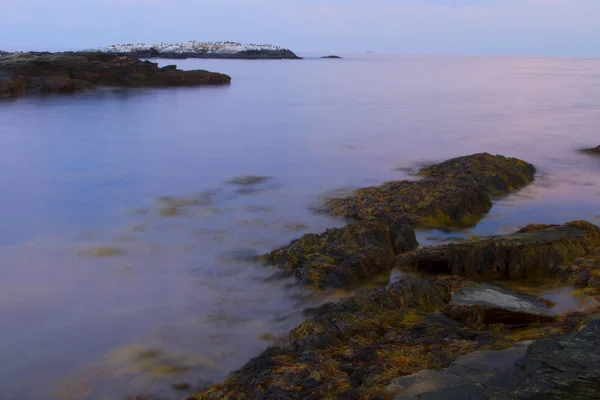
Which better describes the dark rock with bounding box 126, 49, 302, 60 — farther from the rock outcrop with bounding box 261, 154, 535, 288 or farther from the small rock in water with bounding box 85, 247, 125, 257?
the small rock in water with bounding box 85, 247, 125, 257

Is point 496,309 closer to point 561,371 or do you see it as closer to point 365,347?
point 365,347

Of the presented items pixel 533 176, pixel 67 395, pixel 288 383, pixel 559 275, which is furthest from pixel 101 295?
pixel 533 176

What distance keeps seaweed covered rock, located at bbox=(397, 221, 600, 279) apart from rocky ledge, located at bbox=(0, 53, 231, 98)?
22.1 metres

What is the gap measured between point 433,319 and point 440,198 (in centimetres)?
366

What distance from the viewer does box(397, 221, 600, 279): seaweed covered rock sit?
5234 millimetres

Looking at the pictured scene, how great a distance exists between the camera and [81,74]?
28.6m

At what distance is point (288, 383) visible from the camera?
317 centimetres

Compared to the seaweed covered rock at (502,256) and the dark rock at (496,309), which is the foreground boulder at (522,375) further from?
the seaweed covered rock at (502,256)

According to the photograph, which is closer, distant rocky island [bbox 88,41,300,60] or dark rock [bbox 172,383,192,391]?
dark rock [bbox 172,383,192,391]

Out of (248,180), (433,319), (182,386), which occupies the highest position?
(433,319)

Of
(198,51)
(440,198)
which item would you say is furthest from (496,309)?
(198,51)

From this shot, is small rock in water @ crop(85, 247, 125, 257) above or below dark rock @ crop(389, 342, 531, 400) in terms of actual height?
below

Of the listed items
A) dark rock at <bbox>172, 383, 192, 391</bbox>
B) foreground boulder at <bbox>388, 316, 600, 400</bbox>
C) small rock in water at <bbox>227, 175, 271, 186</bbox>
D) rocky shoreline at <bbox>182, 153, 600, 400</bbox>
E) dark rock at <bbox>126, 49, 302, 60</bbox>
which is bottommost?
dark rock at <bbox>172, 383, 192, 391</bbox>

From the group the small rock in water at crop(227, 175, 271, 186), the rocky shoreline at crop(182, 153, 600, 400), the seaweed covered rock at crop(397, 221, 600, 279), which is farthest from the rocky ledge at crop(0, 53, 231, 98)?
the seaweed covered rock at crop(397, 221, 600, 279)
